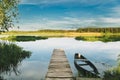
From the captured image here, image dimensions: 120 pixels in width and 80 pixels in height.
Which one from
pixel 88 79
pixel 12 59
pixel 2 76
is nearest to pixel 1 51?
pixel 12 59

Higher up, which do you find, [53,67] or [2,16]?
[2,16]

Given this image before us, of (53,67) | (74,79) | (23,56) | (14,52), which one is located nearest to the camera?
(74,79)

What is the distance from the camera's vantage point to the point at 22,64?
2244cm

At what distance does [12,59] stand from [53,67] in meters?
5.93

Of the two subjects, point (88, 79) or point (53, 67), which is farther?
point (53, 67)

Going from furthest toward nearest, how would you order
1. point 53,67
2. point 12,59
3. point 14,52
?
1. point 14,52
2. point 12,59
3. point 53,67

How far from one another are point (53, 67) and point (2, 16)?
609 cm

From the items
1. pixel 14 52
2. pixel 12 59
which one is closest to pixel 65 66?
pixel 12 59

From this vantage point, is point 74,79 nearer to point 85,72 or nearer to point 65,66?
point 85,72

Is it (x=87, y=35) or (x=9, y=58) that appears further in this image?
(x=87, y=35)

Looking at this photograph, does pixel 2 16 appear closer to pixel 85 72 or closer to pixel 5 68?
pixel 5 68

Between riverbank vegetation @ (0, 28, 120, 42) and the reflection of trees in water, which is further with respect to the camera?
riverbank vegetation @ (0, 28, 120, 42)

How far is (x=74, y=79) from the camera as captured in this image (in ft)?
48.6

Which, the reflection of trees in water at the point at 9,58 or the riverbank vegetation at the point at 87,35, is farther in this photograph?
the riverbank vegetation at the point at 87,35
